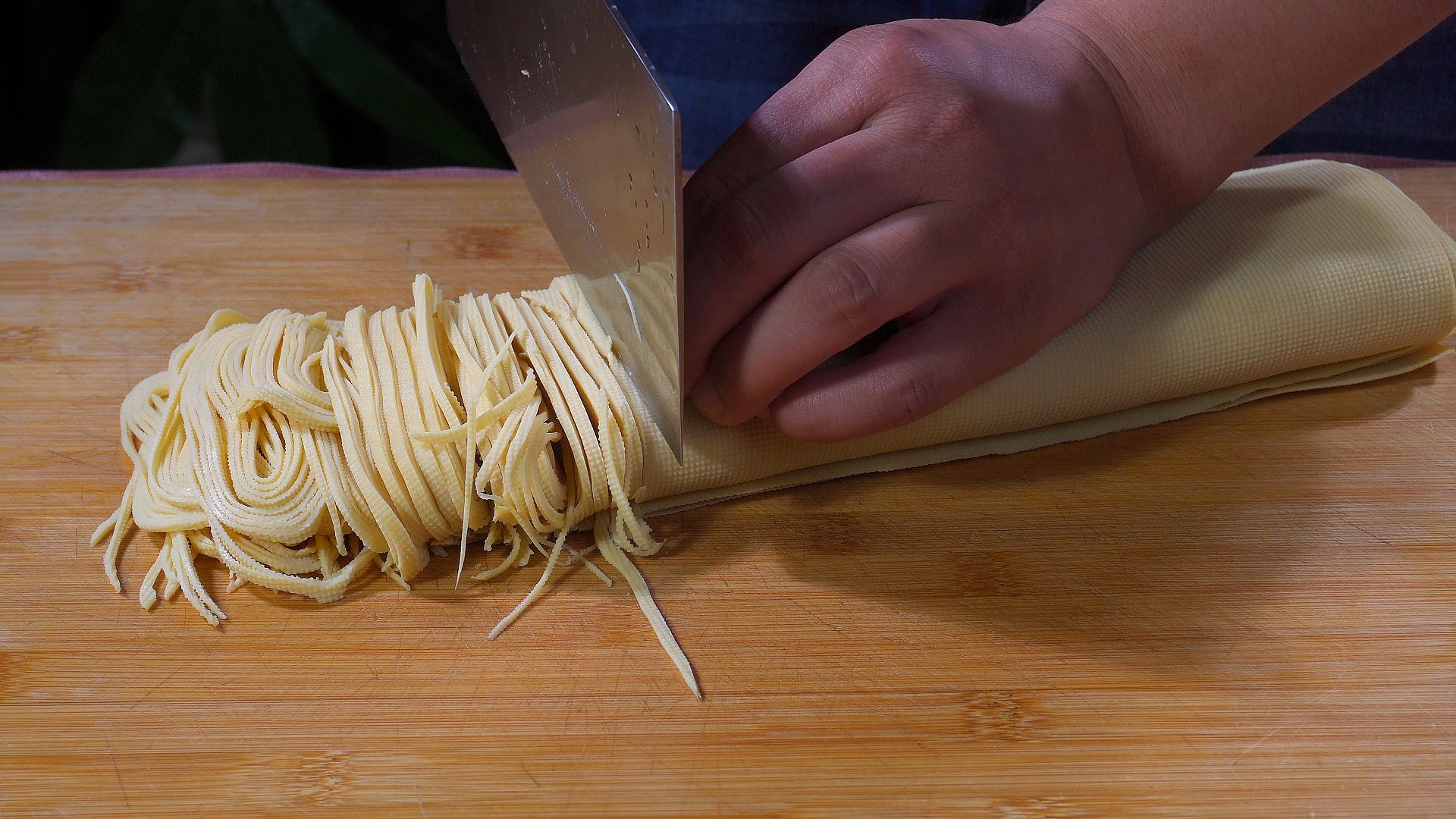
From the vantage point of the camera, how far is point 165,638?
101cm

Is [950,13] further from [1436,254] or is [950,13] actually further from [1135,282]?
[1436,254]

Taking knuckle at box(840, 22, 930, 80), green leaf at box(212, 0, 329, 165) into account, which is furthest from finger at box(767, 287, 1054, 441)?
green leaf at box(212, 0, 329, 165)

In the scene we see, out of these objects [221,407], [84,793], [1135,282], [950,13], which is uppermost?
[950,13]

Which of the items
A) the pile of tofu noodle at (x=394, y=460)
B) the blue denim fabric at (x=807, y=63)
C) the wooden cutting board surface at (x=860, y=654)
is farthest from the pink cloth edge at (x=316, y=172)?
the pile of tofu noodle at (x=394, y=460)

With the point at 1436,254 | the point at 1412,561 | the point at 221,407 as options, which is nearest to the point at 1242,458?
the point at 1412,561

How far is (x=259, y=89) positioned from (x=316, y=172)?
0.64 metres

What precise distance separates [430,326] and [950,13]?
2.90ft

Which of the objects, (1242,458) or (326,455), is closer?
(326,455)

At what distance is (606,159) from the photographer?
0.97 metres

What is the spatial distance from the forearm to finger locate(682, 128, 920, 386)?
1.06 feet

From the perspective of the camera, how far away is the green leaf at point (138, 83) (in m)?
2.08

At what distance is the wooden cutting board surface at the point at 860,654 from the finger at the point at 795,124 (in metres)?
0.36

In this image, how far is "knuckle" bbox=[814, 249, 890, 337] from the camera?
0.96 meters

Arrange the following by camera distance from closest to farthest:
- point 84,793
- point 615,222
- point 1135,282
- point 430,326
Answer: point 84,793 < point 615,222 < point 430,326 < point 1135,282
